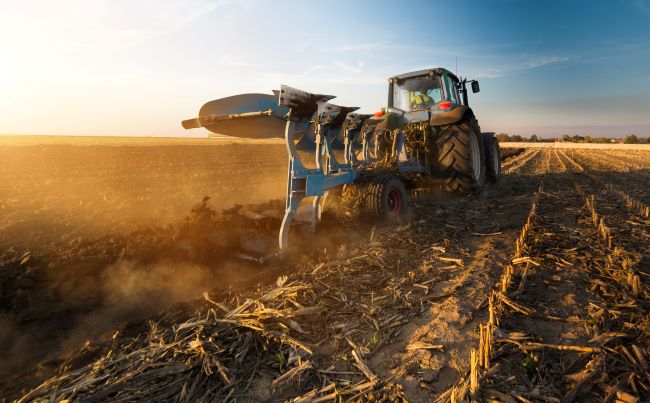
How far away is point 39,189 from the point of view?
8.69 m

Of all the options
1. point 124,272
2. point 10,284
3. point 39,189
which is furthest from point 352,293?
point 39,189

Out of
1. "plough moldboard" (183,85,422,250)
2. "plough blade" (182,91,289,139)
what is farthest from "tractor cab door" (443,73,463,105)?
"plough blade" (182,91,289,139)

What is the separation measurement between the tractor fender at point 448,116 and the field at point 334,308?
4.97 feet

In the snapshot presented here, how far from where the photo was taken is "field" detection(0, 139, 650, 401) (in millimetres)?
1764

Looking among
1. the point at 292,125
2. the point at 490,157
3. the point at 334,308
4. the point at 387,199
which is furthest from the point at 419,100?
the point at 334,308

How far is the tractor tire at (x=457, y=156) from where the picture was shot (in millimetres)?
5895

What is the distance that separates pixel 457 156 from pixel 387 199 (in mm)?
1891

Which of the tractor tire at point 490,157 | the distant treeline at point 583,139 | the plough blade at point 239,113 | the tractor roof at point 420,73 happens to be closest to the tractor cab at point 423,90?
the tractor roof at point 420,73

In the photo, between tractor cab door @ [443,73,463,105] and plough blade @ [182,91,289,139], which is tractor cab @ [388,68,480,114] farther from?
plough blade @ [182,91,289,139]

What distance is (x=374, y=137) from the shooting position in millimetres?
6180

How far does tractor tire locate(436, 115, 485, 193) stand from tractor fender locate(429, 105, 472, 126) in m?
0.17

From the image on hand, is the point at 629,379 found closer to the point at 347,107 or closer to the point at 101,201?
the point at 347,107

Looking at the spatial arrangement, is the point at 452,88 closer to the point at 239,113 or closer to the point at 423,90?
the point at 423,90

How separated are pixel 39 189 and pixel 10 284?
6847mm
